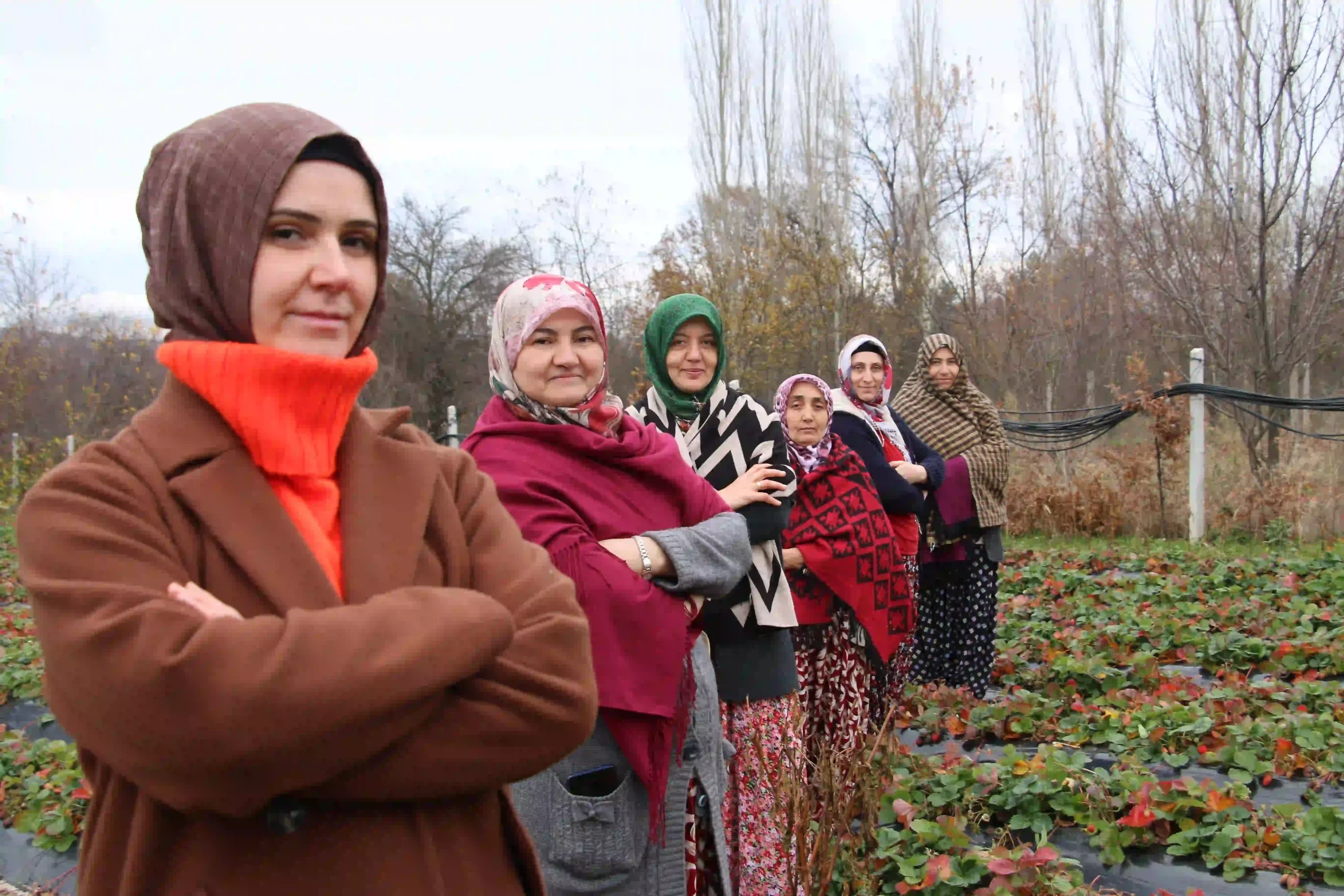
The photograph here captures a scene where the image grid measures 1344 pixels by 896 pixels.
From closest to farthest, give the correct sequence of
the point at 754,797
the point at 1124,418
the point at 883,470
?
the point at 754,797, the point at 883,470, the point at 1124,418

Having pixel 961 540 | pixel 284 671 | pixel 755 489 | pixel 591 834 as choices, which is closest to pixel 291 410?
pixel 284 671

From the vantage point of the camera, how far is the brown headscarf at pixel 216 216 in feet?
4.00

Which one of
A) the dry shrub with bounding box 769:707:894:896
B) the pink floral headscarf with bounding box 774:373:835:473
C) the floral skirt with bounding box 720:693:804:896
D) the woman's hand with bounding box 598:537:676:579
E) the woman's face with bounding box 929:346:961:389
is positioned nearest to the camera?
the woman's hand with bounding box 598:537:676:579

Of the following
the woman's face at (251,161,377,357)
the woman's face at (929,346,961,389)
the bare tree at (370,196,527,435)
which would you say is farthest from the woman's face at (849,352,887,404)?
the bare tree at (370,196,527,435)

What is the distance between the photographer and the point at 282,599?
116 cm

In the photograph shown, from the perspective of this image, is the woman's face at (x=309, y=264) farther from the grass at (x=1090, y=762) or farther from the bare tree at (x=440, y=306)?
the bare tree at (x=440, y=306)

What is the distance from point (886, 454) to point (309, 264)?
12.4ft

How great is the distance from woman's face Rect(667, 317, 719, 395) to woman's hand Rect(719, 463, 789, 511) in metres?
0.38

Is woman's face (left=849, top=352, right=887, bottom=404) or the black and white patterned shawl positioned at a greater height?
woman's face (left=849, top=352, right=887, bottom=404)

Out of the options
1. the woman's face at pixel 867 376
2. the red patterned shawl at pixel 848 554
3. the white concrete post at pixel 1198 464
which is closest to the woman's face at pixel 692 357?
the red patterned shawl at pixel 848 554

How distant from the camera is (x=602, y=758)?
215 cm

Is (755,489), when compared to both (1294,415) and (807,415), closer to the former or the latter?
(807,415)

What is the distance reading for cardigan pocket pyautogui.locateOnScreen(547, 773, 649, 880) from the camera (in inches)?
81.2

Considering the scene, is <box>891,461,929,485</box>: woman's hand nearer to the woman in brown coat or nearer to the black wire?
the woman in brown coat
